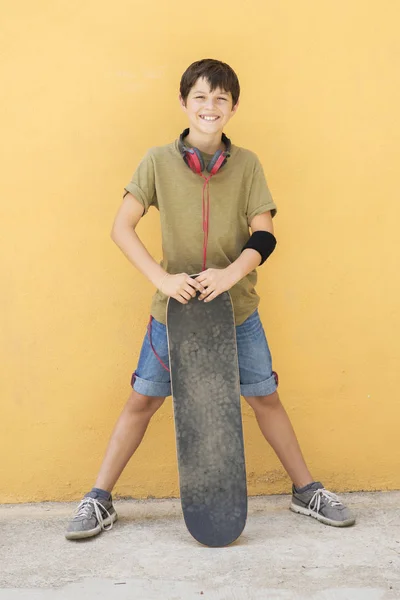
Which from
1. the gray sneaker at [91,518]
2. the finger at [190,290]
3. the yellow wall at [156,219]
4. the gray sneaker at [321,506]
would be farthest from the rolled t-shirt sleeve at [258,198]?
the gray sneaker at [91,518]

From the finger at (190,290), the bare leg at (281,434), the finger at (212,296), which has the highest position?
the finger at (190,290)

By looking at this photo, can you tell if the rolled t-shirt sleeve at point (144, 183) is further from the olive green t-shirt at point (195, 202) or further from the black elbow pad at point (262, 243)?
the black elbow pad at point (262, 243)

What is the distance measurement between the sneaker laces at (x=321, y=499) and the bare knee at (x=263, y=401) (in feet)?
1.06

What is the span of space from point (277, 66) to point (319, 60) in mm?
150

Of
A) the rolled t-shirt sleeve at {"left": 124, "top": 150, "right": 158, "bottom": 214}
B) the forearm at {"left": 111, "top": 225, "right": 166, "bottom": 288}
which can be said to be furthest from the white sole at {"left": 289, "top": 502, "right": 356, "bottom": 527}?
the rolled t-shirt sleeve at {"left": 124, "top": 150, "right": 158, "bottom": 214}

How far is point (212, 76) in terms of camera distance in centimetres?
238

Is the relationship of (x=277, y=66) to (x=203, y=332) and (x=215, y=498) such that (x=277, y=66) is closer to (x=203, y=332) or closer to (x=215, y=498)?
(x=203, y=332)

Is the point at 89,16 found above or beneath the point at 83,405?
above

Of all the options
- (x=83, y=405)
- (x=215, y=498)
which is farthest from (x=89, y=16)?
(x=215, y=498)

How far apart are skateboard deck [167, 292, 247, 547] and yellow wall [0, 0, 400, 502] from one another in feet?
1.43

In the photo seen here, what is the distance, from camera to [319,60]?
2.68m

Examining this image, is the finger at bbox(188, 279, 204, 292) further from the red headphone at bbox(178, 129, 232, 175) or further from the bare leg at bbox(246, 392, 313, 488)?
the bare leg at bbox(246, 392, 313, 488)

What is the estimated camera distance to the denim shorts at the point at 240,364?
2475mm

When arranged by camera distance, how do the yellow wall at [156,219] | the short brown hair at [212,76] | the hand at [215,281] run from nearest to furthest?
the hand at [215,281]
the short brown hair at [212,76]
the yellow wall at [156,219]
